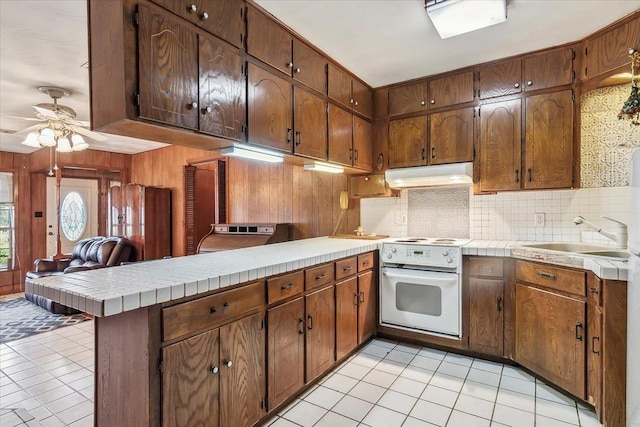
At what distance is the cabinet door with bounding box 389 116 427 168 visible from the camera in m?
3.17

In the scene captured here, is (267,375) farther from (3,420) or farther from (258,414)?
(3,420)

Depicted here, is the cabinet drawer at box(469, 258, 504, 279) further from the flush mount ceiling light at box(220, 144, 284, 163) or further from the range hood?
the flush mount ceiling light at box(220, 144, 284, 163)

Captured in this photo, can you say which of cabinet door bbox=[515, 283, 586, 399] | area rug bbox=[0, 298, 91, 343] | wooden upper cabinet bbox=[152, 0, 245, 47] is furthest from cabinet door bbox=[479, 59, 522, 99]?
area rug bbox=[0, 298, 91, 343]

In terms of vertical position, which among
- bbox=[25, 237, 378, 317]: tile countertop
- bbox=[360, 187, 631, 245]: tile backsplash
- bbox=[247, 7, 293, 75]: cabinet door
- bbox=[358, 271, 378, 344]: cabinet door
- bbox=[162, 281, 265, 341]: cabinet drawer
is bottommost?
bbox=[358, 271, 378, 344]: cabinet door

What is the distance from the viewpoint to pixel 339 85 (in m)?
2.92

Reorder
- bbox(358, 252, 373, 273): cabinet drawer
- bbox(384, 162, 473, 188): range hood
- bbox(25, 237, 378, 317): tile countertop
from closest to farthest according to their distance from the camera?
bbox(25, 237, 378, 317): tile countertop
bbox(358, 252, 373, 273): cabinet drawer
bbox(384, 162, 473, 188): range hood

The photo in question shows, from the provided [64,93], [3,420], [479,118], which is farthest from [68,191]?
[479,118]

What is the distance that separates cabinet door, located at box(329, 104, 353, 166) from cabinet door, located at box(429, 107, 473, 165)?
0.77 m

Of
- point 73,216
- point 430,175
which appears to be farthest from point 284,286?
point 73,216

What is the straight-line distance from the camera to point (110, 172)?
6727mm

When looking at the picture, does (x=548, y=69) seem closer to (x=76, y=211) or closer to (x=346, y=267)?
(x=346, y=267)

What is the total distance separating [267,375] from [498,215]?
2.45 meters

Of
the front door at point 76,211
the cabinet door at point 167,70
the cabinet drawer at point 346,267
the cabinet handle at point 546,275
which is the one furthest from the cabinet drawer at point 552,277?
the front door at point 76,211

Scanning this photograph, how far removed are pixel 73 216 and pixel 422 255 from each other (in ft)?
22.8
